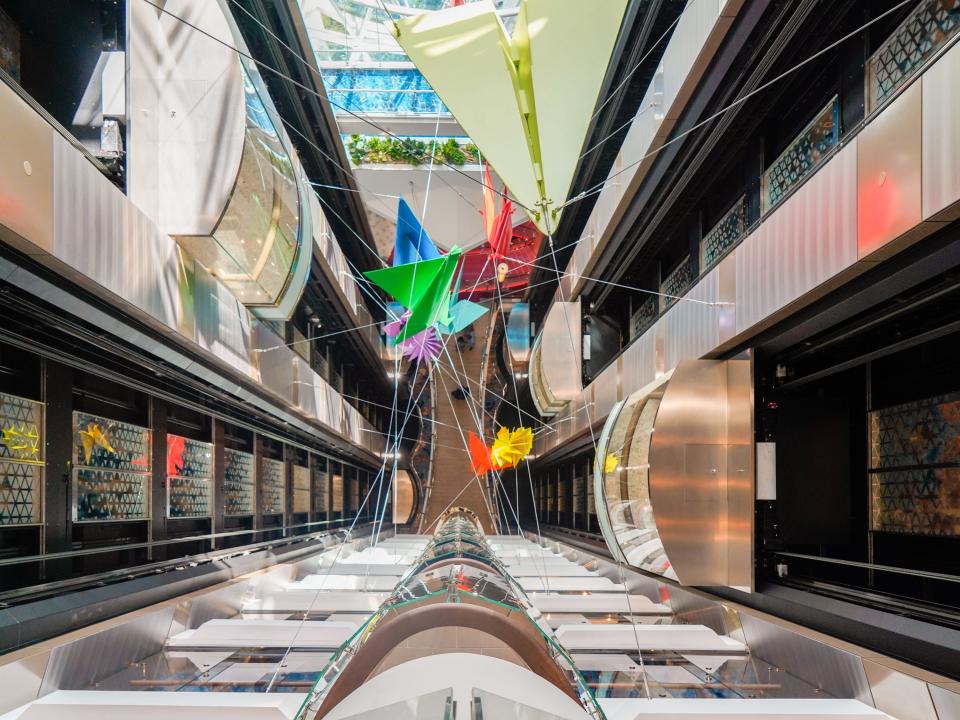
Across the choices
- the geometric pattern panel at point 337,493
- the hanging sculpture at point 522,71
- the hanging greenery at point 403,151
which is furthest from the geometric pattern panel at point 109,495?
the geometric pattern panel at point 337,493

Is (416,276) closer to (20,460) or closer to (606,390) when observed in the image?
(20,460)

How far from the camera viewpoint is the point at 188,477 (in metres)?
5.93

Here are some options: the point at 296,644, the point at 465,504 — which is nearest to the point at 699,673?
the point at 296,644

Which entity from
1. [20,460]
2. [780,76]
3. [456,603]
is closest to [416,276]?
[20,460]

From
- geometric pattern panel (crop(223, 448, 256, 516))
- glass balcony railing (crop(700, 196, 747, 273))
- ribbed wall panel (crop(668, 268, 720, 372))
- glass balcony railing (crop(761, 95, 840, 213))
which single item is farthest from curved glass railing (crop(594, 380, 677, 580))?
geometric pattern panel (crop(223, 448, 256, 516))

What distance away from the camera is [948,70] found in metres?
2.18

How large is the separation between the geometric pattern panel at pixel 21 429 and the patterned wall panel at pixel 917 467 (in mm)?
4557

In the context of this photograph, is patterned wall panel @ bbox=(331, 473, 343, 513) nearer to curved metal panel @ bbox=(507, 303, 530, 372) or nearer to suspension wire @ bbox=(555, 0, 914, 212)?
curved metal panel @ bbox=(507, 303, 530, 372)

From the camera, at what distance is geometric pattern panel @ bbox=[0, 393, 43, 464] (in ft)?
11.1

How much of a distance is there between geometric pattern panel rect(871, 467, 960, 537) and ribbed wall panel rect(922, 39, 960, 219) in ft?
6.75

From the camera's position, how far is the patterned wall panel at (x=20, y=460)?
3.36 m

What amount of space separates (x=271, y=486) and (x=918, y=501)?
714cm

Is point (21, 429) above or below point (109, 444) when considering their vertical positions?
above

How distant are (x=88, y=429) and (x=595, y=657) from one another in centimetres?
311
